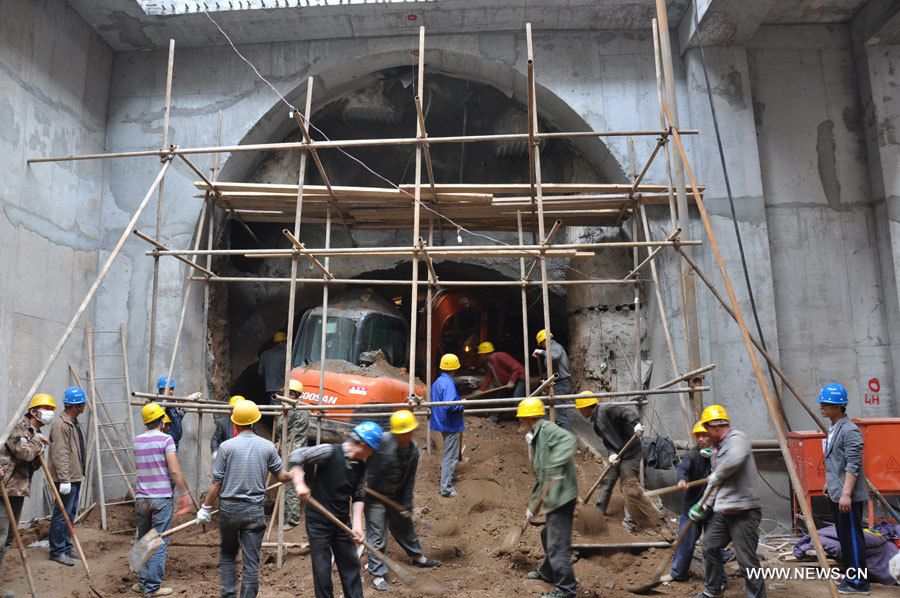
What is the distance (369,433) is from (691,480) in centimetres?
317

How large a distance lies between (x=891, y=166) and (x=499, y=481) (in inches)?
290

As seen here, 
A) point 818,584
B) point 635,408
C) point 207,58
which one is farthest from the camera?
point 207,58

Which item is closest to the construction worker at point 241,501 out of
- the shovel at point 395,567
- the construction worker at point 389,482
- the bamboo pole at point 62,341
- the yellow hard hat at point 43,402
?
the shovel at point 395,567

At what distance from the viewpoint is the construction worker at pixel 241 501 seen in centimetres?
484

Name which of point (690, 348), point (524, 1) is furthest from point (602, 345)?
point (524, 1)

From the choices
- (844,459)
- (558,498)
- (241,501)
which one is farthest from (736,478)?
(241,501)

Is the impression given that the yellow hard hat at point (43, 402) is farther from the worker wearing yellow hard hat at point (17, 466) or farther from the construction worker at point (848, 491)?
the construction worker at point (848, 491)

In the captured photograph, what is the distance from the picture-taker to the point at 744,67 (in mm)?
9586

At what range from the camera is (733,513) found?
4.84 m

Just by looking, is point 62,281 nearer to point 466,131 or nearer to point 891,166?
point 466,131

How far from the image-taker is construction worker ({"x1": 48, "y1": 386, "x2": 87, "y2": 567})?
662cm

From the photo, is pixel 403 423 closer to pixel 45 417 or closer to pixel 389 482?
pixel 389 482

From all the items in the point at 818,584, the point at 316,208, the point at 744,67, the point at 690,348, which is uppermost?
the point at 744,67

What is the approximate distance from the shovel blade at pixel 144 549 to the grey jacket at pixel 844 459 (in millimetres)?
6007
